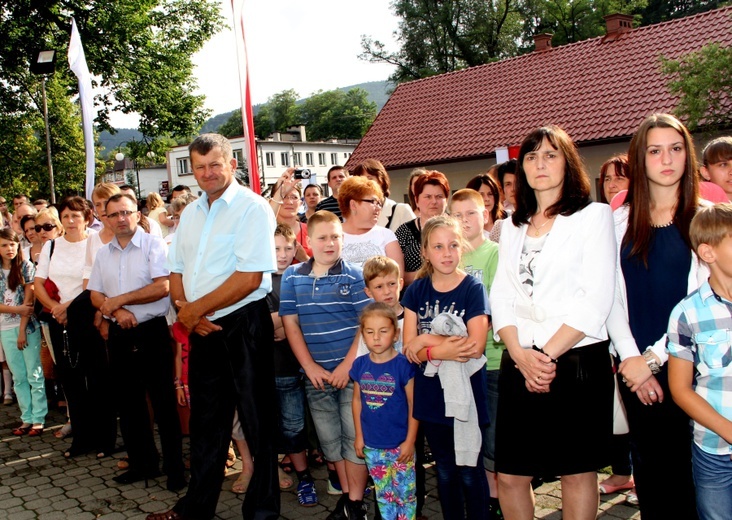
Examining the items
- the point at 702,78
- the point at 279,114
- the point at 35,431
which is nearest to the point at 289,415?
the point at 35,431

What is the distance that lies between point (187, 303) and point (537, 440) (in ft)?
7.52

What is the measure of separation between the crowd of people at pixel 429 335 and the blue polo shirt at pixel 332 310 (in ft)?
0.05

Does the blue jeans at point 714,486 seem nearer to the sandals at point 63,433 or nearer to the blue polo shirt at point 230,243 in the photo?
the blue polo shirt at point 230,243

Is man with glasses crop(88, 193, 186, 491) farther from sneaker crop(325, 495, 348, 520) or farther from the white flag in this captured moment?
the white flag

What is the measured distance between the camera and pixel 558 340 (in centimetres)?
301

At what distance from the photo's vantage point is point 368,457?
394 cm

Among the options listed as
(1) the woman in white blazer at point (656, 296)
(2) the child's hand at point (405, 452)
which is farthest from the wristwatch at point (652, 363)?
(2) the child's hand at point (405, 452)

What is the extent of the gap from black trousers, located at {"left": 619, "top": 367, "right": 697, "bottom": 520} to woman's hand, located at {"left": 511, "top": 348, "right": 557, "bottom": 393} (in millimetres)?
456

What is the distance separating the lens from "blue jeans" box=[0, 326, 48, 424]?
6.86 m

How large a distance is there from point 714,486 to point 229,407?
278 cm

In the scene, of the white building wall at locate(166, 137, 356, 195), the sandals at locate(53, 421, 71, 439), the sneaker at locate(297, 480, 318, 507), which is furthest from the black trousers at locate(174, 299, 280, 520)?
the white building wall at locate(166, 137, 356, 195)

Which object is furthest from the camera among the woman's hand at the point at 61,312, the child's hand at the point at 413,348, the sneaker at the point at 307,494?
the woman's hand at the point at 61,312

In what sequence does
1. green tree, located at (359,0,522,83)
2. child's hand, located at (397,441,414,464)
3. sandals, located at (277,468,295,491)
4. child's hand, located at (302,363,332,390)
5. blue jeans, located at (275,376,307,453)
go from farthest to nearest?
green tree, located at (359,0,522,83) < sandals, located at (277,468,295,491) < blue jeans, located at (275,376,307,453) < child's hand, located at (302,363,332,390) < child's hand, located at (397,441,414,464)

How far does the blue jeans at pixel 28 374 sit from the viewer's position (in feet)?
22.5
